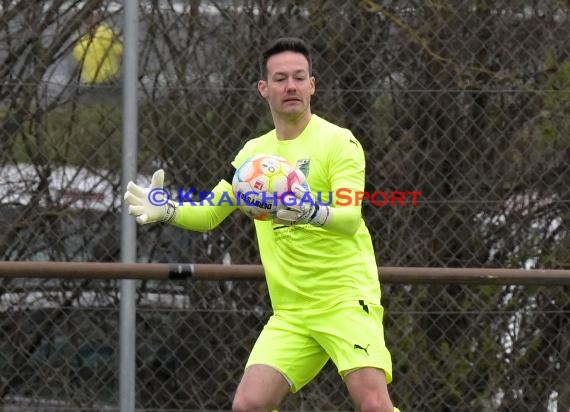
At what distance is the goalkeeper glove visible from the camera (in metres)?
3.88

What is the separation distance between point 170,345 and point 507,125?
1.92 metres

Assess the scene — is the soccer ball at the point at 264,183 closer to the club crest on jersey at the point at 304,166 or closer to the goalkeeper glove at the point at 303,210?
the goalkeeper glove at the point at 303,210

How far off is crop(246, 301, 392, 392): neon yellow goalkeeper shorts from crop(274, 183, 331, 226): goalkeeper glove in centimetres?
43

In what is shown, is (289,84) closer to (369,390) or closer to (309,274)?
(309,274)

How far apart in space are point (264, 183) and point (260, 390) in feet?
2.55

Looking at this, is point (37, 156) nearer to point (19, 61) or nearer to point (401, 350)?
point (19, 61)

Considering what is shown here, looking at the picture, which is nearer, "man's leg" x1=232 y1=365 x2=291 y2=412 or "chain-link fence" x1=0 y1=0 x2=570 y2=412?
"man's leg" x1=232 y1=365 x2=291 y2=412

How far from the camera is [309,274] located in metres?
4.25

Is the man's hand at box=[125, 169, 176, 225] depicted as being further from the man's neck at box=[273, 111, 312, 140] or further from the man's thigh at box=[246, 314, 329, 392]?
the man's thigh at box=[246, 314, 329, 392]

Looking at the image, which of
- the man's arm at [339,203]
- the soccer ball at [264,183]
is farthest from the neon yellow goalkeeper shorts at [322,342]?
the soccer ball at [264,183]

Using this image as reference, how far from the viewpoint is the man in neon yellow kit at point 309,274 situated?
4.14m

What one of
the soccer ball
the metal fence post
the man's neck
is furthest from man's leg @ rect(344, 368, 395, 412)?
the metal fence post

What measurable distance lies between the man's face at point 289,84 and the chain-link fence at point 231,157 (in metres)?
1.06

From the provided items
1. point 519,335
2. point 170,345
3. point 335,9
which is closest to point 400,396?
point 519,335
